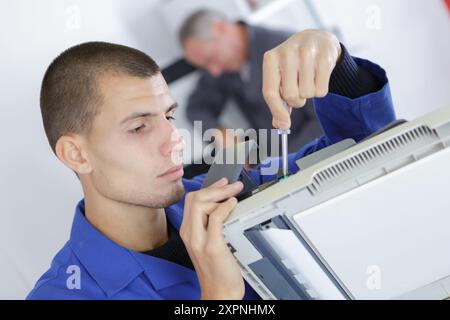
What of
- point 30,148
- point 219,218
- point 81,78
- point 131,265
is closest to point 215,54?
point 30,148

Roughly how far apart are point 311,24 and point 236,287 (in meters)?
1.79

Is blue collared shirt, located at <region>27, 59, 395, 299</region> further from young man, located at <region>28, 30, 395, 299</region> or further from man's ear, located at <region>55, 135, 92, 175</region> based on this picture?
man's ear, located at <region>55, 135, 92, 175</region>

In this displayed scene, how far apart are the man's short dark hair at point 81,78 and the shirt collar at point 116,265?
8.3 inches

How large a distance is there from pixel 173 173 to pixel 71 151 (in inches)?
8.2

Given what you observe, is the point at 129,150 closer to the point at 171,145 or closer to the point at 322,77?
→ the point at 171,145

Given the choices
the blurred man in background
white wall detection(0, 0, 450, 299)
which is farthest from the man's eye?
the blurred man in background

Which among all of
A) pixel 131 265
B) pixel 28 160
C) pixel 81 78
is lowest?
pixel 131 265

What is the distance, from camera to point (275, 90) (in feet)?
3.11

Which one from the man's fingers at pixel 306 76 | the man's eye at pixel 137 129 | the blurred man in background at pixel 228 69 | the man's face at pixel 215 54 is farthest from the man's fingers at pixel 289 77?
the man's face at pixel 215 54

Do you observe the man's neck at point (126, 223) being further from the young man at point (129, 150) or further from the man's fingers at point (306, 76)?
the man's fingers at point (306, 76)

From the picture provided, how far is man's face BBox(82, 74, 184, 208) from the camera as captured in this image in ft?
3.72

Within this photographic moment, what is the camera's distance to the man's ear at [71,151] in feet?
3.89

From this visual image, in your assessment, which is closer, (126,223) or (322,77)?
(322,77)
